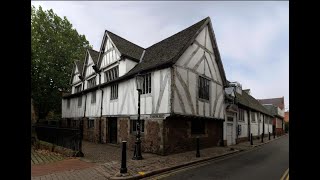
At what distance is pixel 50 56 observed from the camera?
27.1m

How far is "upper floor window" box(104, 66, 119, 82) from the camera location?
19202mm

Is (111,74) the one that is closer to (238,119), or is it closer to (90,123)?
(90,123)

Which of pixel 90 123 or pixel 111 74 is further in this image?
pixel 90 123

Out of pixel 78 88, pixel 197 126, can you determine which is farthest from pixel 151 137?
pixel 78 88

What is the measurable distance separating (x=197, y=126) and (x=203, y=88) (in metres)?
2.67

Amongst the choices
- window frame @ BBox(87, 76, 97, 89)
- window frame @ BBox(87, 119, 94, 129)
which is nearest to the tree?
window frame @ BBox(87, 76, 97, 89)

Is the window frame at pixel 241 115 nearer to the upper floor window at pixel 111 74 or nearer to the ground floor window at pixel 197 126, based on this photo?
the ground floor window at pixel 197 126

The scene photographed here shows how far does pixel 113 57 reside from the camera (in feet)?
63.9

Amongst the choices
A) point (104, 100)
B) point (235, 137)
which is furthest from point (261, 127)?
point (104, 100)

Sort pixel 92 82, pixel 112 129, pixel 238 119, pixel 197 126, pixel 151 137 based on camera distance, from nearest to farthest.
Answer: pixel 151 137
pixel 197 126
pixel 112 129
pixel 238 119
pixel 92 82

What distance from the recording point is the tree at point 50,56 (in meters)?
26.0
